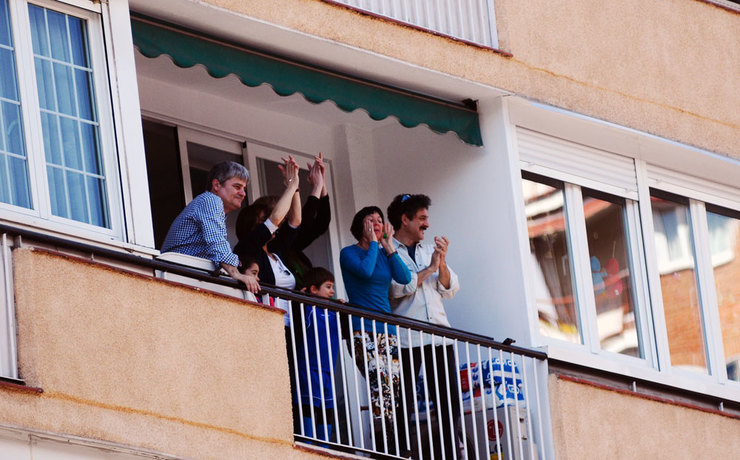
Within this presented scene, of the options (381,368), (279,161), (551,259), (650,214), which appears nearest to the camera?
(381,368)

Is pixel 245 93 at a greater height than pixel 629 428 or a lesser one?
greater

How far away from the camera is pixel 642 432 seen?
551 inches

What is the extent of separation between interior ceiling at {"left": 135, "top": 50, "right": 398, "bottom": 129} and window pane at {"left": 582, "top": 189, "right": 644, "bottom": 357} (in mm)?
1767

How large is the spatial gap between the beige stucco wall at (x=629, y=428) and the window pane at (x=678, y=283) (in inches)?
34.0

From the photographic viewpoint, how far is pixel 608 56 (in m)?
15.1

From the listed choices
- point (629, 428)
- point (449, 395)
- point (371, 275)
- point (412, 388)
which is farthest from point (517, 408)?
point (371, 275)

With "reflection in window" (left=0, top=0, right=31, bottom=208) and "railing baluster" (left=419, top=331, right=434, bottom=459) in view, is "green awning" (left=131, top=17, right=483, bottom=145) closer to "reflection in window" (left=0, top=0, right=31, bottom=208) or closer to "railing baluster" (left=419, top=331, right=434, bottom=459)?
"reflection in window" (left=0, top=0, right=31, bottom=208)

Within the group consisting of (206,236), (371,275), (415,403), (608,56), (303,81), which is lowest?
(415,403)

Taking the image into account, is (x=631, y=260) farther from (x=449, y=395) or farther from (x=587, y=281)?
(x=449, y=395)

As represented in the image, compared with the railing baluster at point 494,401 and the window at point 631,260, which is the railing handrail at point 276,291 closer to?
the railing baluster at point 494,401

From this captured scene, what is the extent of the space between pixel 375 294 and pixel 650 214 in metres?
3.37

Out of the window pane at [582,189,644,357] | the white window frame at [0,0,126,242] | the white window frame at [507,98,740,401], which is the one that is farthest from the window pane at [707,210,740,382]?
the white window frame at [0,0,126,242]

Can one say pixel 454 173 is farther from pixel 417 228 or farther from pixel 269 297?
pixel 269 297

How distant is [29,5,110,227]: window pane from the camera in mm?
11039
